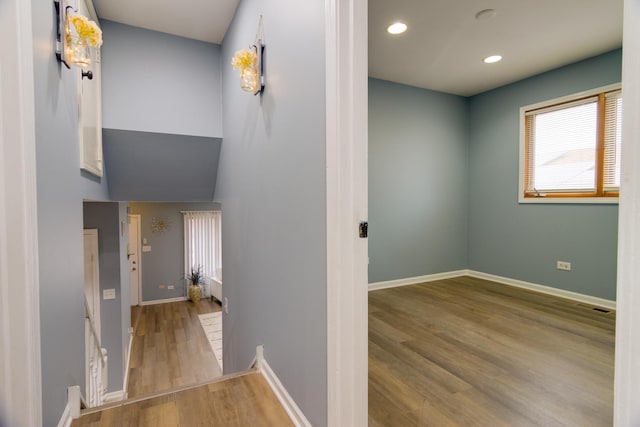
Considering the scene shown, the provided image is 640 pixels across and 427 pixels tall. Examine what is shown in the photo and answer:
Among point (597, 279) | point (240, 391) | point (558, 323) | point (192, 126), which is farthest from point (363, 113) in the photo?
point (597, 279)

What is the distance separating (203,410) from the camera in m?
1.55

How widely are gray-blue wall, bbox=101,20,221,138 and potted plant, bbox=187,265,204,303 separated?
20.0ft

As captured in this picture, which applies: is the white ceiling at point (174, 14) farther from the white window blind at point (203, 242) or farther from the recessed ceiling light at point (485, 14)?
the white window blind at point (203, 242)

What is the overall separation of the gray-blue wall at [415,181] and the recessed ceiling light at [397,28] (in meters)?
1.10

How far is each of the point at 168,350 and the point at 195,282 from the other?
8.50 ft

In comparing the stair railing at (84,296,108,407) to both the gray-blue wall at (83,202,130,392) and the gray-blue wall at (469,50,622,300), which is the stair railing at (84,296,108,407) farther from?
the gray-blue wall at (469,50,622,300)

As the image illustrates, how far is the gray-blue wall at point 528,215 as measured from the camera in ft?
11.0

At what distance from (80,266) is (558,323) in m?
3.94

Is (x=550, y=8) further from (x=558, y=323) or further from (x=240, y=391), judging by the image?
(x=240, y=391)

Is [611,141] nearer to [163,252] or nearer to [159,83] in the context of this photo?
[159,83]

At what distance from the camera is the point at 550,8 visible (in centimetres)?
254

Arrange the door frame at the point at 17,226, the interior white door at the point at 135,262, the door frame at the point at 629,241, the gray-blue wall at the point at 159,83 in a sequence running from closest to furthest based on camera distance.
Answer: the door frame at the point at 629,241 < the door frame at the point at 17,226 < the gray-blue wall at the point at 159,83 < the interior white door at the point at 135,262

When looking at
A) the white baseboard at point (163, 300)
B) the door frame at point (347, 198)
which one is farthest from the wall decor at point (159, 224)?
the door frame at point (347, 198)

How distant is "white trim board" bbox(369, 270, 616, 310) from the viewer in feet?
11.2
